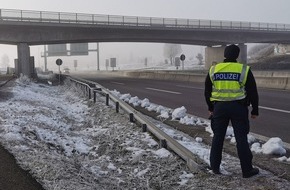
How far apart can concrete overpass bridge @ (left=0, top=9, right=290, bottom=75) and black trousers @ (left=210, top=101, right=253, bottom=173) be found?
121 feet

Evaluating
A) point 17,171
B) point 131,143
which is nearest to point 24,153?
point 17,171

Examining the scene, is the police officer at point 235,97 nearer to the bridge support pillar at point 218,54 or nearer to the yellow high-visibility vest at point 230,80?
the yellow high-visibility vest at point 230,80

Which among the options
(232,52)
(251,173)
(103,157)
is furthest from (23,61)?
(251,173)

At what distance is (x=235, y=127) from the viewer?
16.9ft

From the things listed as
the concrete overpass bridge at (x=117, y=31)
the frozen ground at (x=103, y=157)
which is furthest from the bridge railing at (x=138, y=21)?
the frozen ground at (x=103, y=157)

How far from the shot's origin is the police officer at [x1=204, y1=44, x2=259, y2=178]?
4.98 m

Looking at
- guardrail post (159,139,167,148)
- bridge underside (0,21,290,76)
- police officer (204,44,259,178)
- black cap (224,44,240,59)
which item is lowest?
guardrail post (159,139,167,148)

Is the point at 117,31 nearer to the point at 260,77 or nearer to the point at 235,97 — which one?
the point at 260,77

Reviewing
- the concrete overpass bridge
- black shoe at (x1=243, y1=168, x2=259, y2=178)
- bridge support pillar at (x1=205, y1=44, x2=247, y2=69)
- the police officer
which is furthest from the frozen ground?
bridge support pillar at (x1=205, y1=44, x2=247, y2=69)

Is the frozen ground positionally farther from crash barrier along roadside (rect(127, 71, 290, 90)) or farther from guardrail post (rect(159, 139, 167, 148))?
crash barrier along roadside (rect(127, 71, 290, 90))

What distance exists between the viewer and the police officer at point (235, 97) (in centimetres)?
498

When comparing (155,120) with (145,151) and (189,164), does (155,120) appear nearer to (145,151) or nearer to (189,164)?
(145,151)

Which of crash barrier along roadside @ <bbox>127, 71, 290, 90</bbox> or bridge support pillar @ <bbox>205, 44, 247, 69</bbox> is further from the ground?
bridge support pillar @ <bbox>205, 44, 247, 69</bbox>

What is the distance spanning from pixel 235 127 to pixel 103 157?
290cm
